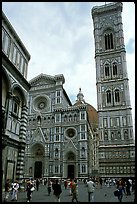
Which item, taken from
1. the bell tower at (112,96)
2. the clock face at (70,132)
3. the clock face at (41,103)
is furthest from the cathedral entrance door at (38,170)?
the bell tower at (112,96)

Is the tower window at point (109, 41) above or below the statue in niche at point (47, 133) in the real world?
above

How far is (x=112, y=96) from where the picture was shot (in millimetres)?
47125

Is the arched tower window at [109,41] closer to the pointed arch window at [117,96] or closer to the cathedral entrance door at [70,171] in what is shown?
the pointed arch window at [117,96]

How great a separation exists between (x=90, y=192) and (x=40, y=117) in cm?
3871

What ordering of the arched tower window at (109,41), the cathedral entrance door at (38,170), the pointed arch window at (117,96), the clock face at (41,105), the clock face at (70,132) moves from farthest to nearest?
the arched tower window at (109,41) < the clock face at (41,105) < the clock face at (70,132) < the pointed arch window at (117,96) < the cathedral entrance door at (38,170)

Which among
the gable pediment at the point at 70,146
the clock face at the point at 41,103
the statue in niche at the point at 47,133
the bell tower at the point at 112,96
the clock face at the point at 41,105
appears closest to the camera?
the bell tower at the point at 112,96

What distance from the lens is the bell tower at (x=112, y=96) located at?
136 ft

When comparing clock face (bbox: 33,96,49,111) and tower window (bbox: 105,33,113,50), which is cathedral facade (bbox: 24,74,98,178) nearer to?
clock face (bbox: 33,96,49,111)

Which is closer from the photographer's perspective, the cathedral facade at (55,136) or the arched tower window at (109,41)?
the cathedral facade at (55,136)

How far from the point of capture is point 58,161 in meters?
44.7

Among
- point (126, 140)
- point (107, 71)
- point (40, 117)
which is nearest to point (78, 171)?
point (126, 140)

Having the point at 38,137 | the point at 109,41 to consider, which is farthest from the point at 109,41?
the point at 38,137

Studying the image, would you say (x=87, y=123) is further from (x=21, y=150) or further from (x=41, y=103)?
(x=21, y=150)

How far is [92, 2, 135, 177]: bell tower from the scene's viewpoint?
41.6 m
